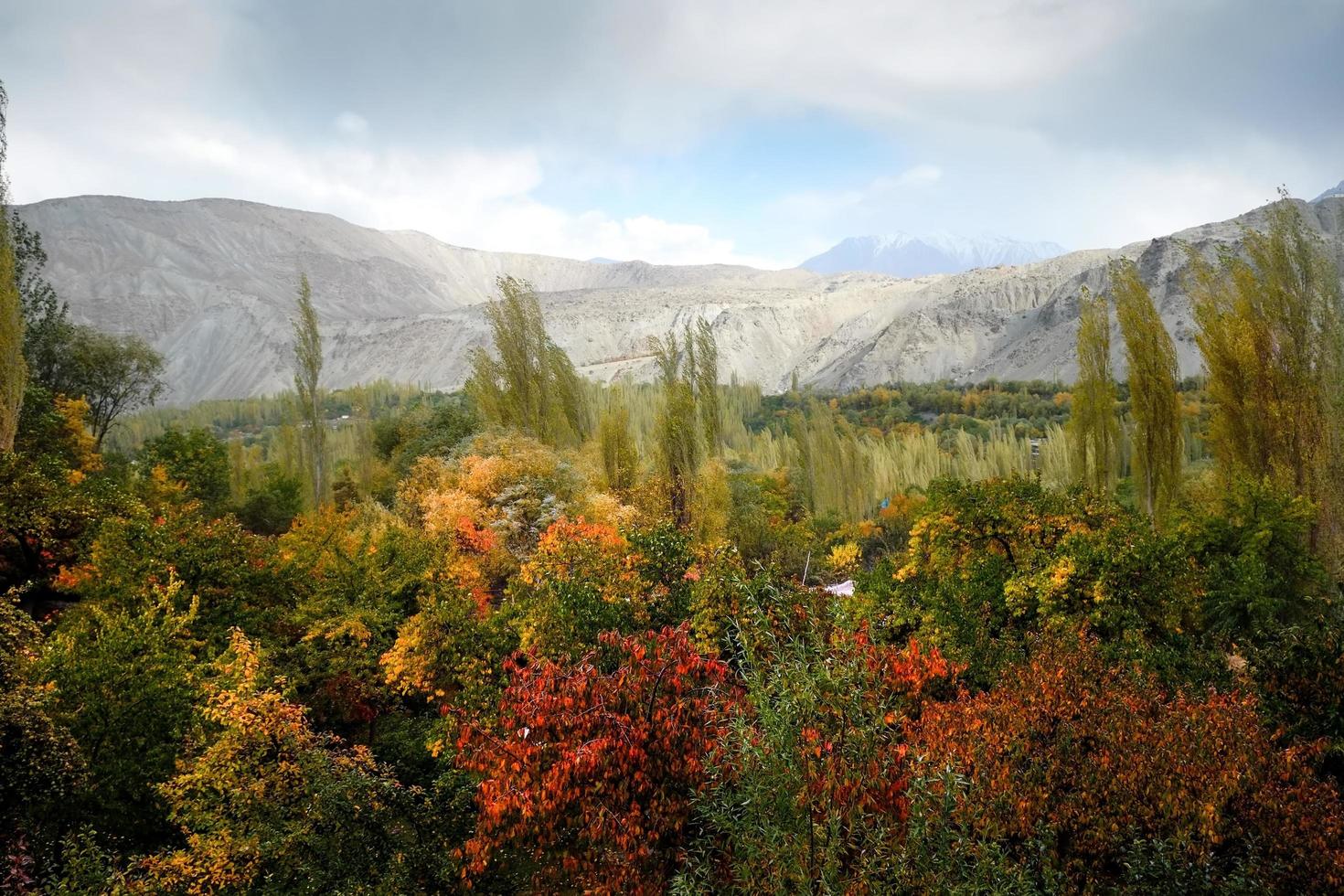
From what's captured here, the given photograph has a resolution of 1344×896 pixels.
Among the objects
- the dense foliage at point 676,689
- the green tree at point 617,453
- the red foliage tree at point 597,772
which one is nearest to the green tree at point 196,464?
the dense foliage at point 676,689

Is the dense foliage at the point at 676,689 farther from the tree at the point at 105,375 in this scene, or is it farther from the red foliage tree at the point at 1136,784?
the tree at the point at 105,375

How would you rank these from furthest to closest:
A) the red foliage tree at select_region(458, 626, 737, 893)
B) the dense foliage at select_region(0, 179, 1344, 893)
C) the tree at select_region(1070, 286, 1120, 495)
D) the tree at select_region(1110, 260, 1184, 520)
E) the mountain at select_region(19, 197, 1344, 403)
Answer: the mountain at select_region(19, 197, 1344, 403), the tree at select_region(1070, 286, 1120, 495), the tree at select_region(1110, 260, 1184, 520), the red foliage tree at select_region(458, 626, 737, 893), the dense foliage at select_region(0, 179, 1344, 893)

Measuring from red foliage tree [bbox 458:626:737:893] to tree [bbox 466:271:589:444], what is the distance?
21936 mm

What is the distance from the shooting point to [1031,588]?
12039 mm

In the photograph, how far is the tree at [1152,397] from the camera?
20.6 m

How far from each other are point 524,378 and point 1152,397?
22.5m

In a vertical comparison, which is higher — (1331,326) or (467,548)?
(1331,326)

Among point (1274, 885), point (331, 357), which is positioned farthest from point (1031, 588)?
point (331, 357)

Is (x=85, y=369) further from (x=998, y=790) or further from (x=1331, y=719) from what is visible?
(x=1331, y=719)

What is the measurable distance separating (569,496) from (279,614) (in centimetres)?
881

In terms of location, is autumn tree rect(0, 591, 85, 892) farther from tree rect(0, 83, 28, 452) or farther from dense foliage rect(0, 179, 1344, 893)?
tree rect(0, 83, 28, 452)

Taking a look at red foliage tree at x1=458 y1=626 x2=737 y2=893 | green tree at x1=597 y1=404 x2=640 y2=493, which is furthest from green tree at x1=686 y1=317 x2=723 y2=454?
red foliage tree at x1=458 y1=626 x2=737 y2=893

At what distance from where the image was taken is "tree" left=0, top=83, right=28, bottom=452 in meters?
16.0

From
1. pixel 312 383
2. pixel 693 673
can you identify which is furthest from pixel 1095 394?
pixel 312 383
